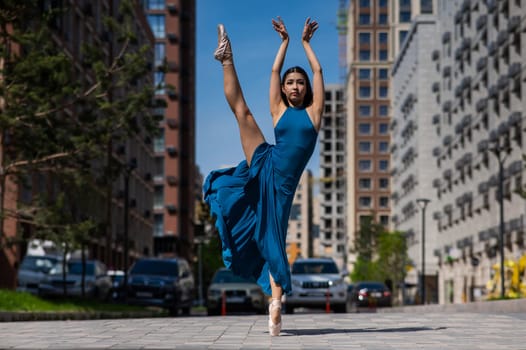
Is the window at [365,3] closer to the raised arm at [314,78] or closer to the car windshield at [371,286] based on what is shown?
the car windshield at [371,286]

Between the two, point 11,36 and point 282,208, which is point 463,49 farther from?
point 282,208

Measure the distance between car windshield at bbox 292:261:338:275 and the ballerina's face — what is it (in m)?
18.0

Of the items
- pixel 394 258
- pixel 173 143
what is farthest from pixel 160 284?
pixel 173 143

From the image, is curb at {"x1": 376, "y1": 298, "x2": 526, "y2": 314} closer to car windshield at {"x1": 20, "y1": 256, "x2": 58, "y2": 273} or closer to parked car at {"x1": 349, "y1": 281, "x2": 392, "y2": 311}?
car windshield at {"x1": 20, "y1": 256, "x2": 58, "y2": 273}

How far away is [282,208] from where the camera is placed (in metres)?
8.06

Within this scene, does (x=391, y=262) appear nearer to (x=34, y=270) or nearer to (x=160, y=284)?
(x=34, y=270)

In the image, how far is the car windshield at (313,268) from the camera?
26016 millimetres

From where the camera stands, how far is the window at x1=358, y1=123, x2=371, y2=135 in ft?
461

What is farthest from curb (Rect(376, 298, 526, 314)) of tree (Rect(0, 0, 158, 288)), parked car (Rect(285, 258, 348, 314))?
tree (Rect(0, 0, 158, 288))

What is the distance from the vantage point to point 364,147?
14088cm

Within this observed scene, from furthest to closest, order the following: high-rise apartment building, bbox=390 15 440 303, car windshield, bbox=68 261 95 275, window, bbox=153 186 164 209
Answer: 1. window, bbox=153 186 164 209
2. high-rise apartment building, bbox=390 15 440 303
3. car windshield, bbox=68 261 95 275

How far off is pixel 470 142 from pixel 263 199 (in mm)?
58979

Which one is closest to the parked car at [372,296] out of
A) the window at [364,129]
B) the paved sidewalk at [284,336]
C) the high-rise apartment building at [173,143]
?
the paved sidewalk at [284,336]

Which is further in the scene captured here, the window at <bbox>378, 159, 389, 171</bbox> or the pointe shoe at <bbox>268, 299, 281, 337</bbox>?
the window at <bbox>378, 159, 389, 171</bbox>
